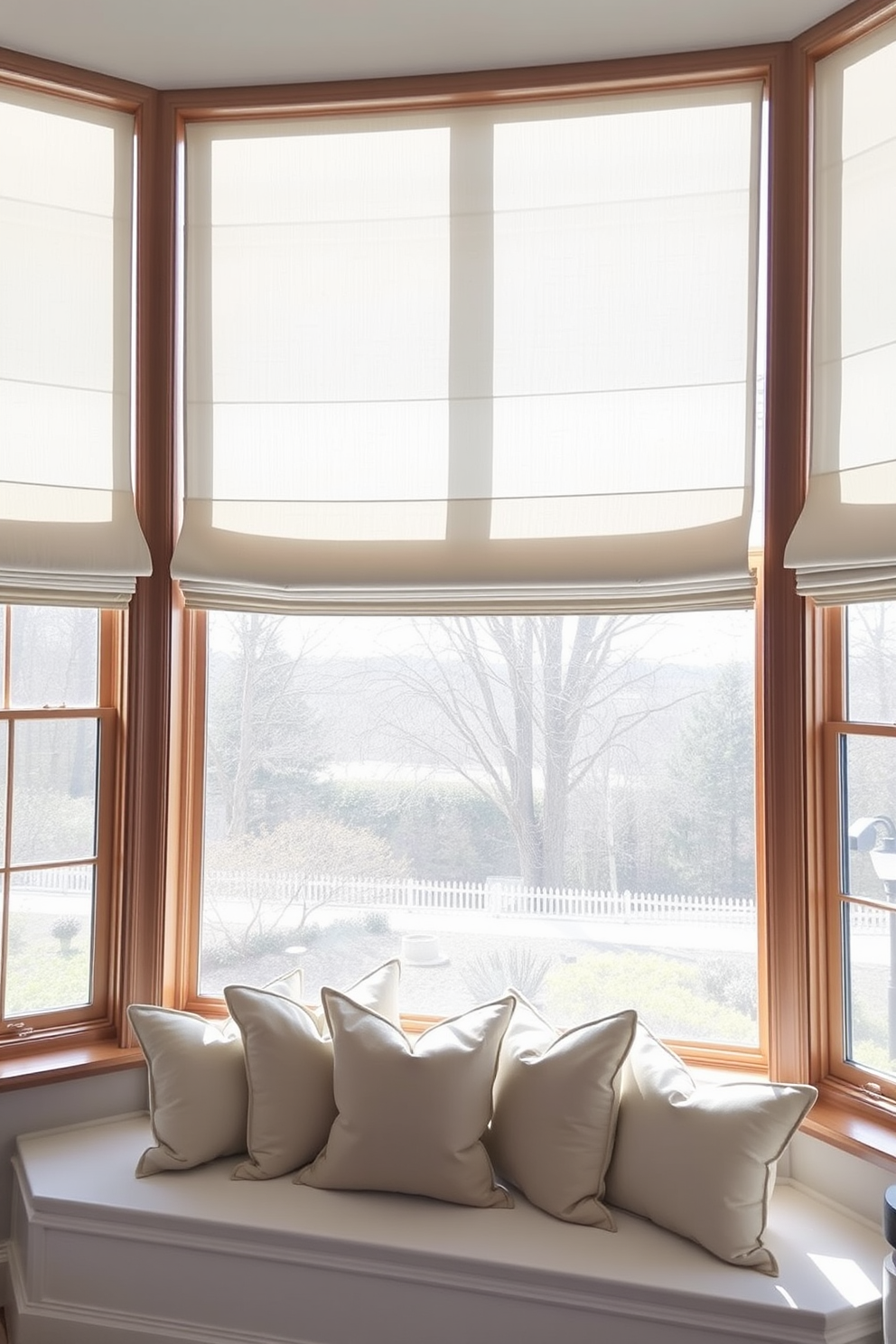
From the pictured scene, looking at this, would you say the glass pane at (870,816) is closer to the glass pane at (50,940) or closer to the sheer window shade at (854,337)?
the sheer window shade at (854,337)

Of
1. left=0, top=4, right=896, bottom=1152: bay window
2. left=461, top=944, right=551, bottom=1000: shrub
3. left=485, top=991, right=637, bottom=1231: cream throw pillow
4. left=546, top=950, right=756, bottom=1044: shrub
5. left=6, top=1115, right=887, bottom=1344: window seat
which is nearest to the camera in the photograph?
left=6, top=1115, right=887, bottom=1344: window seat

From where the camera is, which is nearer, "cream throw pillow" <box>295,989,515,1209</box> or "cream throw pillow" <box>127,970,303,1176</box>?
"cream throw pillow" <box>295,989,515,1209</box>

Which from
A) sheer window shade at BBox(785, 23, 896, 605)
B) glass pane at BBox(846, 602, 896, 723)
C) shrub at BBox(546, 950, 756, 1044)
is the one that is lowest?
shrub at BBox(546, 950, 756, 1044)

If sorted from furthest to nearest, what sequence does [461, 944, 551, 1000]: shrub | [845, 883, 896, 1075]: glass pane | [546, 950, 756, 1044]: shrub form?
[461, 944, 551, 1000]: shrub < [546, 950, 756, 1044]: shrub < [845, 883, 896, 1075]: glass pane

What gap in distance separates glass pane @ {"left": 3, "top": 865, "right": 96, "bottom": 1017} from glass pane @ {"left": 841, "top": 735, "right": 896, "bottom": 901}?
2086mm

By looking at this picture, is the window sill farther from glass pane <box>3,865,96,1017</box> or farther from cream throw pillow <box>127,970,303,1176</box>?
cream throw pillow <box>127,970,303,1176</box>

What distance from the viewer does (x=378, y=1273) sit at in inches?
83.7

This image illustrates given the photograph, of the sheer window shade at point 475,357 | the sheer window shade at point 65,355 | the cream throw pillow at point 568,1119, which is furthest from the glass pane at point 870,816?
the sheer window shade at point 65,355

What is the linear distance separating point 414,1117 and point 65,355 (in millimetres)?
2203

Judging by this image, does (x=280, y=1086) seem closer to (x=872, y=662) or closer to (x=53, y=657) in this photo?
(x=53, y=657)

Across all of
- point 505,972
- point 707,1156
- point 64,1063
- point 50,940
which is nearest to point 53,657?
point 50,940

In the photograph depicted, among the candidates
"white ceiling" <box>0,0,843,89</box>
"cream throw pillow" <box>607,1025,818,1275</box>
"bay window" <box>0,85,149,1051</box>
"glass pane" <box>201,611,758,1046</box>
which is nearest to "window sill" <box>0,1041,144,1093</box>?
"bay window" <box>0,85,149,1051</box>

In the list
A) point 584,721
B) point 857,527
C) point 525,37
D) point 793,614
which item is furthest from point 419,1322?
point 525,37

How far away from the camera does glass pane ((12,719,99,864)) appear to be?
8.89 feet
